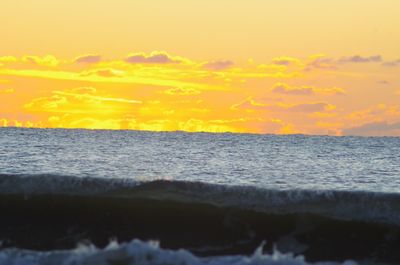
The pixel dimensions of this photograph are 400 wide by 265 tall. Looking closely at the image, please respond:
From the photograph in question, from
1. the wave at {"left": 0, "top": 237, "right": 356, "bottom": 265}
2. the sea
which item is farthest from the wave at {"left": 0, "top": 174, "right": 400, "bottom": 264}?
the wave at {"left": 0, "top": 237, "right": 356, "bottom": 265}

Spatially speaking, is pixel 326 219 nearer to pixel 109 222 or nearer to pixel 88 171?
pixel 109 222

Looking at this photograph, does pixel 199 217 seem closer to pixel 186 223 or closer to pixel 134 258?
pixel 186 223

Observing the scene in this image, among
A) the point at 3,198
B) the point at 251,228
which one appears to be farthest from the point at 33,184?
the point at 251,228

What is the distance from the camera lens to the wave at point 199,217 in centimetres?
1962

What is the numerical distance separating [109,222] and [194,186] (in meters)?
3.60

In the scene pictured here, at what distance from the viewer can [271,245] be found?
19.8m

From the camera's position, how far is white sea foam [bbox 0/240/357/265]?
57.3ft

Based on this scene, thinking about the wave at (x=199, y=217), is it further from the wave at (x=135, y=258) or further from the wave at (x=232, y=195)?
the wave at (x=135, y=258)

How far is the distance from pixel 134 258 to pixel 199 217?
425 centimetres

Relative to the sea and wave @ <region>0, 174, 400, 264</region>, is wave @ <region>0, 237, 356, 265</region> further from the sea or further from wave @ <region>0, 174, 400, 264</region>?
wave @ <region>0, 174, 400, 264</region>

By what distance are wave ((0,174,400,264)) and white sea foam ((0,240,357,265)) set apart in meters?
0.71

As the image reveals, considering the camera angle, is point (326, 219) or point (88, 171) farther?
point (88, 171)

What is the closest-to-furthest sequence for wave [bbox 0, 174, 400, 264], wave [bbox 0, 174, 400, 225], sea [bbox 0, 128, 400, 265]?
sea [bbox 0, 128, 400, 265] < wave [bbox 0, 174, 400, 264] < wave [bbox 0, 174, 400, 225]

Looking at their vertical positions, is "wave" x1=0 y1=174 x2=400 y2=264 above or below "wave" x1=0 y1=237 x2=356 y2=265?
above
